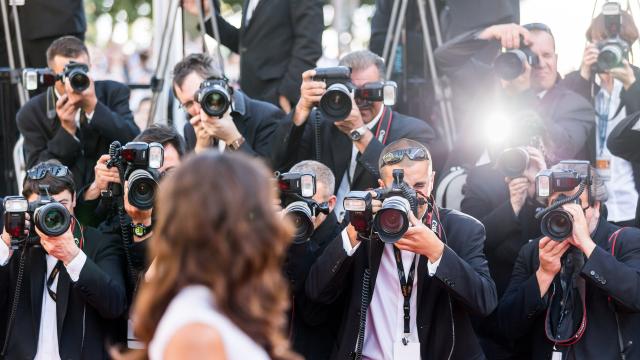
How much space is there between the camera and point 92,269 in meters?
4.94

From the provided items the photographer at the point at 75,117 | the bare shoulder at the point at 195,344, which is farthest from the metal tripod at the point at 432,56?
the bare shoulder at the point at 195,344

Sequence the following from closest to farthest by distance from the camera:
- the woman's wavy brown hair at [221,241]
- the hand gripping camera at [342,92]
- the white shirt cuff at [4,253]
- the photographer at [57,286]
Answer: the woman's wavy brown hair at [221,241]
the photographer at [57,286]
the white shirt cuff at [4,253]
the hand gripping camera at [342,92]

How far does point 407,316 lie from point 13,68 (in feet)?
11.5

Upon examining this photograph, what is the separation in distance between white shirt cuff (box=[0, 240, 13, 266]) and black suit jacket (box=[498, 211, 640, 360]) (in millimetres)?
2348

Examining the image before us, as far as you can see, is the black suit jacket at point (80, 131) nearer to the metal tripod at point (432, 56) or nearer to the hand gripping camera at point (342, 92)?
the hand gripping camera at point (342, 92)

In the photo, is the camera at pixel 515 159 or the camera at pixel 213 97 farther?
the camera at pixel 213 97

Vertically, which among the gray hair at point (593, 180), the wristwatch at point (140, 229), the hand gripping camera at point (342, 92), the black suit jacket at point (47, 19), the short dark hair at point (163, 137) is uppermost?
the black suit jacket at point (47, 19)

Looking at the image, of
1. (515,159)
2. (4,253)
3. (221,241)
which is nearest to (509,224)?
(515,159)

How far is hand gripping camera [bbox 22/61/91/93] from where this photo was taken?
5.91 m

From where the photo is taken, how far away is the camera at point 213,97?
5.55 metres

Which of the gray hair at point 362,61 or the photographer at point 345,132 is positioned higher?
the gray hair at point 362,61

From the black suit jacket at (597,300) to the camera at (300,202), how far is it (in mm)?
1014

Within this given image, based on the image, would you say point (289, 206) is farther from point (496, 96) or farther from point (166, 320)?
point (166, 320)

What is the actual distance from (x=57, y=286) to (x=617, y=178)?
313 cm
